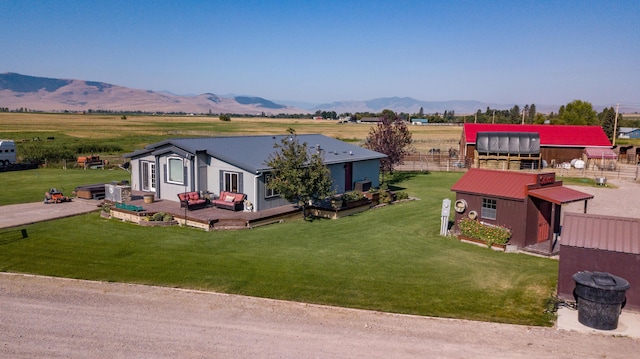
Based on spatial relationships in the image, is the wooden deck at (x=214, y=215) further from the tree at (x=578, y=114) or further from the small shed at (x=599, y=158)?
the tree at (x=578, y=114)

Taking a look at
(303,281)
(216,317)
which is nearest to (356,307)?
(303,281)

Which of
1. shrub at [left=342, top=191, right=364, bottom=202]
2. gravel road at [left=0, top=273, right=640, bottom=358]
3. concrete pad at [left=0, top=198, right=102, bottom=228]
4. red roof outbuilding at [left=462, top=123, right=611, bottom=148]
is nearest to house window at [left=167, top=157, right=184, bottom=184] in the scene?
concrete pad at [left=0, top=198, right=102, bottom=228]

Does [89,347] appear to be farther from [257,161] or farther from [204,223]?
[257,161]

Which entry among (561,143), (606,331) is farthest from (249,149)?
(561,143)

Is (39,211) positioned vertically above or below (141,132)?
below

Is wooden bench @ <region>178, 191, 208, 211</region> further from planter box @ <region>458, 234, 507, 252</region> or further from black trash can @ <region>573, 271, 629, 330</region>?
black trash can @ <region>573, 271, 629, 330</region>

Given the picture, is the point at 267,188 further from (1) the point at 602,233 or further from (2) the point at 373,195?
(1) the point at 602,233
